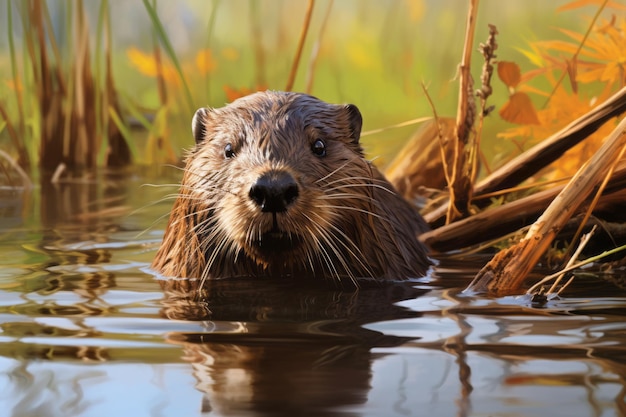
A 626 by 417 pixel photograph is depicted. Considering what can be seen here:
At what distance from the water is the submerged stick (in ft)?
0.44

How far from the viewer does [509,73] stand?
14.5ft

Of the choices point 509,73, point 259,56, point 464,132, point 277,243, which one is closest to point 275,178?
point 277,243

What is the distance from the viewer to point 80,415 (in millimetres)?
1960

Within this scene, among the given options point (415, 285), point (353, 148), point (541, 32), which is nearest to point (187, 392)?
point (415, 285)

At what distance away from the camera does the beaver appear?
3250mm

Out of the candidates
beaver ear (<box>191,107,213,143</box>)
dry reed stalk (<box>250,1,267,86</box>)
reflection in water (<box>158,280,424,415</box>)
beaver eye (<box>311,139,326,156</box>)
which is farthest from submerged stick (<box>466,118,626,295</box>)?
dry reed stalk (<box>250,1,267,86</box>)

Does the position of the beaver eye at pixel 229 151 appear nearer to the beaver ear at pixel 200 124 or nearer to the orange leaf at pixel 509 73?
the beaver ear at pixel 200 124

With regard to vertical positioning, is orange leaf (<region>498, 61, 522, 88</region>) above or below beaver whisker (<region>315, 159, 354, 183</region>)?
above

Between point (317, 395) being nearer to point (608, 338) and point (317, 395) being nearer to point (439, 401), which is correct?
point (439, 401)

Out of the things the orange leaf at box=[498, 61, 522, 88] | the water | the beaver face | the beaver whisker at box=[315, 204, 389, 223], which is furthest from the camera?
the orange leaf at box=[498, 61, 522, 88]

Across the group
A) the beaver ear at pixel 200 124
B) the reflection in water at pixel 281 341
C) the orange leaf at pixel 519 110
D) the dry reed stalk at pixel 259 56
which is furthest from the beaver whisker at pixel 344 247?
the dry reed stalk at pixel 259 56

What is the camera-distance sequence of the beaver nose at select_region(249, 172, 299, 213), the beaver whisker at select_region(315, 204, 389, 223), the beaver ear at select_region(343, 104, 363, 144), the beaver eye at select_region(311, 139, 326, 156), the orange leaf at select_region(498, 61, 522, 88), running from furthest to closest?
the orange leaf at select_region(498, 61, 522, 88), the beaver ear at select_region(343, 104, 363, 144), the beaver eye at select_region(311, 139, 326, 156), the beaver whisker at select_region(315, 204, 389, 223), the beaver nose at select_region(249, 172, 299, 213)

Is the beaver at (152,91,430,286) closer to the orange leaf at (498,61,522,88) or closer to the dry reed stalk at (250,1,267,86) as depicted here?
the orange leaf at (498,61,522,88)

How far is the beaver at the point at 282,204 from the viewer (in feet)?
10.7
